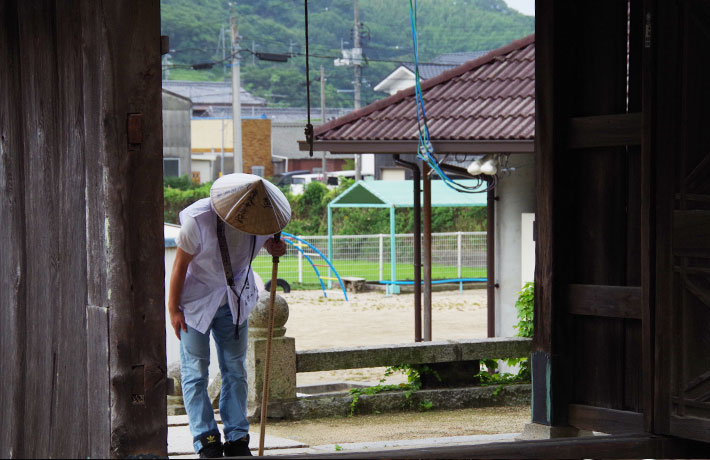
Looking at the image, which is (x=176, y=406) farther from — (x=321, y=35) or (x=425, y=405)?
(x=321, y=35)

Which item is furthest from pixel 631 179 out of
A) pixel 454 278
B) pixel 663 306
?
pixel 454 278

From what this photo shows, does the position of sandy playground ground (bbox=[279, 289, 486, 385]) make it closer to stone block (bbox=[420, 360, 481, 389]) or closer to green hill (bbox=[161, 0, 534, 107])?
stone block (bbox=[420, 360, 481, 389])

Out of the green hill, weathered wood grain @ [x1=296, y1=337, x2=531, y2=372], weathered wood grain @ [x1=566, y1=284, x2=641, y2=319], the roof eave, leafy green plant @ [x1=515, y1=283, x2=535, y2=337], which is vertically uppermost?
the green hill

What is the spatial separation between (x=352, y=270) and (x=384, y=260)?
101 centimetres

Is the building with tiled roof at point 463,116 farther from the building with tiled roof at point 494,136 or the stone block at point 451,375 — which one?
the stone block at point 451,375

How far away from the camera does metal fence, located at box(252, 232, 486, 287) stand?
1065 inches

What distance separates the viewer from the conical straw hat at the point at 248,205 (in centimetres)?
561

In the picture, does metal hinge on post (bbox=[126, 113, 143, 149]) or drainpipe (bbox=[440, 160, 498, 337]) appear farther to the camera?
drainpipe (bbox=[440, 160, 498, 337])

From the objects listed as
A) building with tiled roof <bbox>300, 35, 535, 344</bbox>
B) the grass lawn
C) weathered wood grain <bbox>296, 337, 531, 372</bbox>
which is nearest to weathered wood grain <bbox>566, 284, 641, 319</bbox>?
weathered wood grain <bbox>296, 337, 531, 372</bbox>

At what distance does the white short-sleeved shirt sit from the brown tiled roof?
21.6 feet

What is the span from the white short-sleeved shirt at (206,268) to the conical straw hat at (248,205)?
131mm

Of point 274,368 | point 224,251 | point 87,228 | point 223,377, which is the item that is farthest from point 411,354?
point 87,228

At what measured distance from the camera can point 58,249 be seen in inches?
161

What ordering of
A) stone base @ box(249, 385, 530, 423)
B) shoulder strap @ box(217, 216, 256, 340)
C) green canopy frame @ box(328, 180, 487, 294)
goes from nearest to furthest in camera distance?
shoulder strap @ box(217, 216, 256, 340) < stone base @ box(249, 385, 530, 423) < green canopy frame @ box(328, 180, 487, 294)
